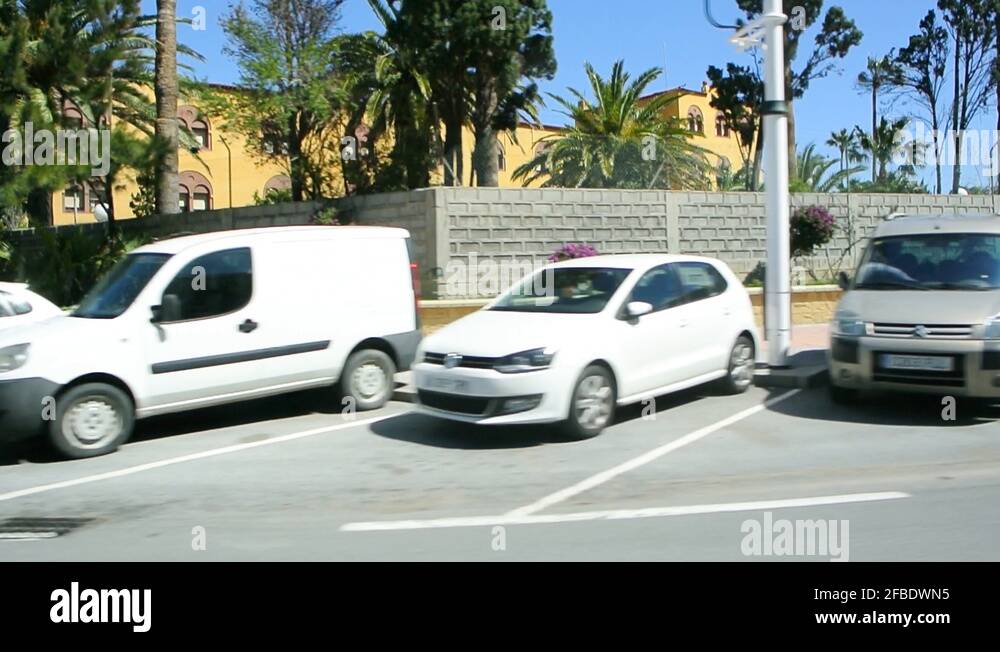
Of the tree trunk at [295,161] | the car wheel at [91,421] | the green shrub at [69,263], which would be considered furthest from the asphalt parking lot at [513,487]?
the tree trunk at [295,161]

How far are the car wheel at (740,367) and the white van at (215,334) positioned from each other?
3389 millimetres

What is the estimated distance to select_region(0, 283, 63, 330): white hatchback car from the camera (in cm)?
1086

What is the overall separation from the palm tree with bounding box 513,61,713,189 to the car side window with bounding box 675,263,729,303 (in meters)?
21.3

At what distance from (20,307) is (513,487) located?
23.3 ft

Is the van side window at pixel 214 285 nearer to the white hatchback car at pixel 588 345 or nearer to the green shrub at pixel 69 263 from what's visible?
the white hatchback car at pixel 588 345

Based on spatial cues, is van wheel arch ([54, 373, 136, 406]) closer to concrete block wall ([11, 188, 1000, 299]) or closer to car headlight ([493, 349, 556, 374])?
car headlight ([493, 349, 556, 374])

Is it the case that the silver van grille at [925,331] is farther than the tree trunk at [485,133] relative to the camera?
No

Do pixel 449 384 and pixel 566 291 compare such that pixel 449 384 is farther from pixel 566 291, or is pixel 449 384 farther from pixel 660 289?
pixel 660 289

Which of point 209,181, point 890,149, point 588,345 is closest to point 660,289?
point 588,345

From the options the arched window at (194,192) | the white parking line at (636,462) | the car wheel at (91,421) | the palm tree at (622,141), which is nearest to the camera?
the white parking line at (636,462)

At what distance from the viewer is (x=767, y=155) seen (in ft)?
36.2

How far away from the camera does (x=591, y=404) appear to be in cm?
830

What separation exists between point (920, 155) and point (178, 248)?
31.2m

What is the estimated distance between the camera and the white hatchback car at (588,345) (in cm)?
800
